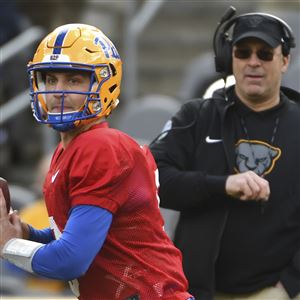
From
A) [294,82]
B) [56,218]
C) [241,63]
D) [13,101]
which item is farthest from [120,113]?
[56,218]

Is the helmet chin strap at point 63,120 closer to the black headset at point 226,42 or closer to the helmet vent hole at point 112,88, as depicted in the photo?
the helmet vent hole at point 112,88

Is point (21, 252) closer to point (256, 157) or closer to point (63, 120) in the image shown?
point (63, 120)

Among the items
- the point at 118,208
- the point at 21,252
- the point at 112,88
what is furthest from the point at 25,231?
the point at 112,88

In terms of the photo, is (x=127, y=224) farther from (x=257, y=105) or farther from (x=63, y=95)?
(x=257, y=105)

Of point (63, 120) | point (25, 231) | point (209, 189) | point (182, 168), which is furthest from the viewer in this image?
point (182, 168)

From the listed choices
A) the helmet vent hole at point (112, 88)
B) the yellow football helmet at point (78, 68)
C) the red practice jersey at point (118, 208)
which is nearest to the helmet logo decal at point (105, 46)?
the yellow football helmet at point (78, 68)

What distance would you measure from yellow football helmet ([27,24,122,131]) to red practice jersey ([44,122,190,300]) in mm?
77

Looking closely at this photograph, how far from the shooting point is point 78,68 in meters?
3.21

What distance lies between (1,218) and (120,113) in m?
6.37

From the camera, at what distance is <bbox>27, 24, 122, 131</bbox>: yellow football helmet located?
3.21m

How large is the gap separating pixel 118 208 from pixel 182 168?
1.18 meters

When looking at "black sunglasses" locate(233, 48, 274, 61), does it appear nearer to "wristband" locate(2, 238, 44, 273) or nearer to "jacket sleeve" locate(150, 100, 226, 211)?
"jacket sleeve" locate(150, 100, 226, 211)

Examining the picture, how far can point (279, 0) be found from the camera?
367 inches

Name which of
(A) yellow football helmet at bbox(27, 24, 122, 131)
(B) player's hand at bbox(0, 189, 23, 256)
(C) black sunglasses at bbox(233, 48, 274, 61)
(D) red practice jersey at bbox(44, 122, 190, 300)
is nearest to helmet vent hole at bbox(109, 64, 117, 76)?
(A) yellow football helmet at bbox(27, 24, 122, 131)
